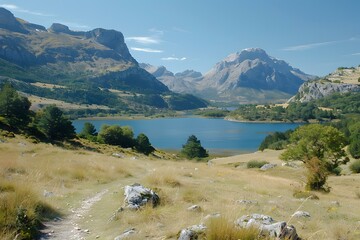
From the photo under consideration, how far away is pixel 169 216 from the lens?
11.7 m

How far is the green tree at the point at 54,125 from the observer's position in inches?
2623

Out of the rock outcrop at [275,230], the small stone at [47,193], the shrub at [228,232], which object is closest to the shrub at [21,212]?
the small stone at [47,193]

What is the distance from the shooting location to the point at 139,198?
1352 cm

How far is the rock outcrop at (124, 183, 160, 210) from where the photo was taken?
1315 cm

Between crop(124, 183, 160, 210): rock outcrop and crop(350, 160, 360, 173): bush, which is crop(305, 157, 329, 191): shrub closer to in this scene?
crop(124, 183, 160, 210): rock outcrop

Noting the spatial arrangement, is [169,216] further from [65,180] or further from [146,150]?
[146,150]

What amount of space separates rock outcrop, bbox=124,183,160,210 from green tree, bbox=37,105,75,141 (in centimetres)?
5725

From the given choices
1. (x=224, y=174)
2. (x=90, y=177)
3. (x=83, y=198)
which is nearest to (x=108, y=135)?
(x=224, y=174)

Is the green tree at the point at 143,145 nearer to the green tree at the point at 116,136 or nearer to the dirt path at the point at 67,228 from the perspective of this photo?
the green tree at the point at 116,136

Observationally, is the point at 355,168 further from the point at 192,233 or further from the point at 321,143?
the point at 192,233

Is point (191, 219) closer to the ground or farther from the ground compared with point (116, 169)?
farther from the ground

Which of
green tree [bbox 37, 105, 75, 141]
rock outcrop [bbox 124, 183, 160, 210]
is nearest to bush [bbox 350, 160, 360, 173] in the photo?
green tree [bbox 37, 105, 75, 141]

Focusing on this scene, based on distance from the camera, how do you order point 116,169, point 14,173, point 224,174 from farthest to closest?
point 224,174 < point 116,169 < point 14,173

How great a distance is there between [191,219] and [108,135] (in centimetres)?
8415
